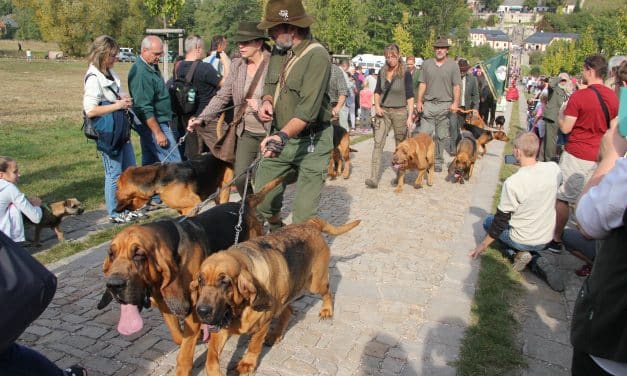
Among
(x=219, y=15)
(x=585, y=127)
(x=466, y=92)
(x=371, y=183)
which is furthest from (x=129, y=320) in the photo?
(x=219, y=15)

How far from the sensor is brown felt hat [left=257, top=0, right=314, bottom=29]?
14.5 feet

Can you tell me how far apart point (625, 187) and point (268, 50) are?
443cm

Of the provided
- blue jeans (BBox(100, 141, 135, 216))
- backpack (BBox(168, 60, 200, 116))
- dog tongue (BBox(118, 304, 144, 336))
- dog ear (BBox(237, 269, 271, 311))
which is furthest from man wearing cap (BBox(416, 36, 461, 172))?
dog tongue (BBox(118, 304, 144, 336))

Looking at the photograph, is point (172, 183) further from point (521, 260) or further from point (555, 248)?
point (555, 248)

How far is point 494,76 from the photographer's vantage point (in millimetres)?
19047

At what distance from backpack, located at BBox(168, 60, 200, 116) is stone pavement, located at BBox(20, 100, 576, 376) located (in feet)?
8.97

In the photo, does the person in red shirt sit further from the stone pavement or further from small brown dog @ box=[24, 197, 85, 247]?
small brown dog @ box=[24, 197, 85, 247]

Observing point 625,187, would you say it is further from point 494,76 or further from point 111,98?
point 494,76

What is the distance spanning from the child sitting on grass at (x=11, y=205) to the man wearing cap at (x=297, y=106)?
2.73 metres

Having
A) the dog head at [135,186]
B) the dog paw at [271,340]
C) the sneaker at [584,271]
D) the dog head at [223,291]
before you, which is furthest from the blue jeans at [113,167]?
the sneaker at [584,271]

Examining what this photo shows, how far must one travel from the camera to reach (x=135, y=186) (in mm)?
5586

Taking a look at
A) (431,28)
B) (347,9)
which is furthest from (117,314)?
(431,28)

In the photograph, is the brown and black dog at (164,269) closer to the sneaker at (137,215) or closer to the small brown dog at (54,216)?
the small brown dog at (54,216)

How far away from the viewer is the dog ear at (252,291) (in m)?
3.01
